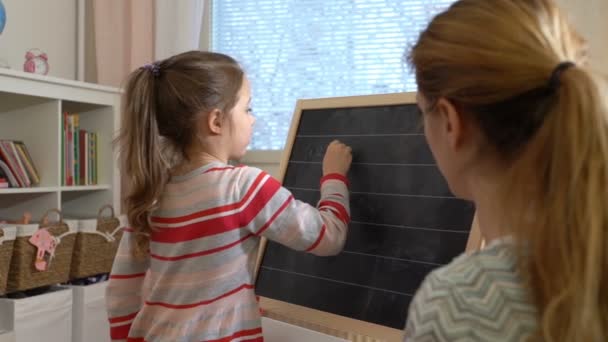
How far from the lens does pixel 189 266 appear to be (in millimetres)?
1358

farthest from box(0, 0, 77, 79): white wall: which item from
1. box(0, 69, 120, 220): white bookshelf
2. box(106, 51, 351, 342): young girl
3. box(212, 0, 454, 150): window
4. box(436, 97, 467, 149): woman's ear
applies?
box(436, 97, 467, 149): woman's ear

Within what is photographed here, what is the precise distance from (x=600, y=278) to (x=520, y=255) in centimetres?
8

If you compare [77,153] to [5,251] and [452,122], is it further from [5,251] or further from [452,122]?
[452,122]

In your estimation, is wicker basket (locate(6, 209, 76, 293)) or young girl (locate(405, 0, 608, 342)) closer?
young girl (locate(405, 0, 608, 342))

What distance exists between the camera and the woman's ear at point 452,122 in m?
0.80

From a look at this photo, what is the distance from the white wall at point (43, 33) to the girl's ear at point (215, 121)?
172cm

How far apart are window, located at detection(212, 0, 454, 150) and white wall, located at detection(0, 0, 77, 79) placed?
0.78 m

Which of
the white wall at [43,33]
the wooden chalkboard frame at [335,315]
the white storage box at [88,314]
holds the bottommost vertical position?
the white storage box at [88,314]

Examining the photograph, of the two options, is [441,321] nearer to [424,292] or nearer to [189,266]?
[424,292]

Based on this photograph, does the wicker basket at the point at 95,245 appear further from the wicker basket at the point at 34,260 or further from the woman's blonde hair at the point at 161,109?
the woman's blonde hair at the point at 161,109

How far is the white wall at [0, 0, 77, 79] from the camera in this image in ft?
8.98

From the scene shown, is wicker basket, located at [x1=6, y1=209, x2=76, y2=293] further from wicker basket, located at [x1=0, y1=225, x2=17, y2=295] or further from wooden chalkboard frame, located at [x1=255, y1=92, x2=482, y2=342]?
wooden chalkboard frame, located at [x1=255, y1=92, x2=482, y2=342]

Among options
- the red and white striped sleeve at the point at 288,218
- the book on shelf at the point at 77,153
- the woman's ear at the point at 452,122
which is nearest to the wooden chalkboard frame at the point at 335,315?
the red and white striped sleeve at the point at 288,218

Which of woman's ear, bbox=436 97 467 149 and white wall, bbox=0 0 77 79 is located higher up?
white wall, bbox=0 0 77 79
